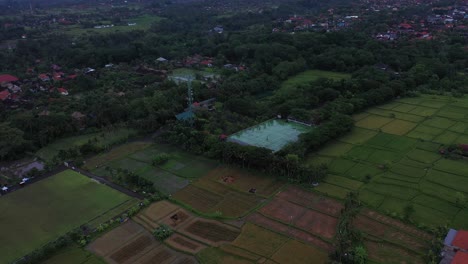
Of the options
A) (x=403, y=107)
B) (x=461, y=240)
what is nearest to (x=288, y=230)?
(x=461, y=240)

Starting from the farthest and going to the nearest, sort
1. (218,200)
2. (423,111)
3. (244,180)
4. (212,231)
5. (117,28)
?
(117,28) < (423,111) < (244,180) < (218,200) < (212,231)

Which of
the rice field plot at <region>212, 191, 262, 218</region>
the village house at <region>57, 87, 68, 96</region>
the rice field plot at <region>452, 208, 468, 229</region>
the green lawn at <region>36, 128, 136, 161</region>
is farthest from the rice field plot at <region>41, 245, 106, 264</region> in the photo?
the village house at <region>57, 87, 68, 96</region>

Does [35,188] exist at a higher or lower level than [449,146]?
lower

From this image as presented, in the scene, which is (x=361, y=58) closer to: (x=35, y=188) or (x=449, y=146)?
(x=449, y=146)

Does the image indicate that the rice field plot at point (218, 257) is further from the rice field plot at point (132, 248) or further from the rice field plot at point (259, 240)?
the rice field plot at point (259, 240)

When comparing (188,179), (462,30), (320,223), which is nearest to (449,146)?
(320,223)

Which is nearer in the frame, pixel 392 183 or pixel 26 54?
pixel 392 183

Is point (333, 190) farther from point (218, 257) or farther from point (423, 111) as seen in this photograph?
point (423, 111)
